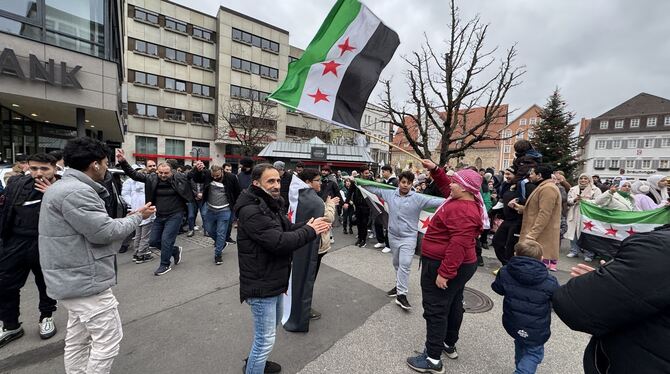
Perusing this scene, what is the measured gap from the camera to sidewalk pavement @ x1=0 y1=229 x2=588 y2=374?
9.70ft

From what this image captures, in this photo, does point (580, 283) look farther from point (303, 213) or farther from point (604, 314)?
point (303, 213)

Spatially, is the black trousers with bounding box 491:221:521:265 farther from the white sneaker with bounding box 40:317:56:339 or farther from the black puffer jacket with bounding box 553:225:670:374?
the white sneaker with bounding box 40:317:56:339

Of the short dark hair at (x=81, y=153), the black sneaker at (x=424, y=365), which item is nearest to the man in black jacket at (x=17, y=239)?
the short dark hair at (x=81, y=153)

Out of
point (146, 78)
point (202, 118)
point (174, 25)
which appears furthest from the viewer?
point (202, 118)

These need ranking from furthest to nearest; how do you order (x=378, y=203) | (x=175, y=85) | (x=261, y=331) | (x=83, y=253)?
(x=175, y=85) → (x=378, y=203) → (x=261, y=331) → (x=83, y=253)

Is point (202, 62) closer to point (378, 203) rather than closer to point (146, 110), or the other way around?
point (146, 110)

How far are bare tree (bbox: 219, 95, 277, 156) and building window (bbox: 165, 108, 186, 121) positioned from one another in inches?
153

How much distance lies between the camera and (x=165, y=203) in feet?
18.0

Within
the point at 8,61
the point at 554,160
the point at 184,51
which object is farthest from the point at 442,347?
the point at 184,51

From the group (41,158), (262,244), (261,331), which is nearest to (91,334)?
(261,331)

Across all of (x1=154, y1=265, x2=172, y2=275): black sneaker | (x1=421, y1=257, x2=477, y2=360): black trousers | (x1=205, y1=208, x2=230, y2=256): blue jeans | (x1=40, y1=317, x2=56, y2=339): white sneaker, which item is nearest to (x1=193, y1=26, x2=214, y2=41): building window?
A: (x1=205, y1=208, x2=230, y2=256): blue jeans

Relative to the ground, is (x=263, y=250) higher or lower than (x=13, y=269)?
higher

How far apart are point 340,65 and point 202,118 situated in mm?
33379

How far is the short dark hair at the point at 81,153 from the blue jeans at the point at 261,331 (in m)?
1.65
